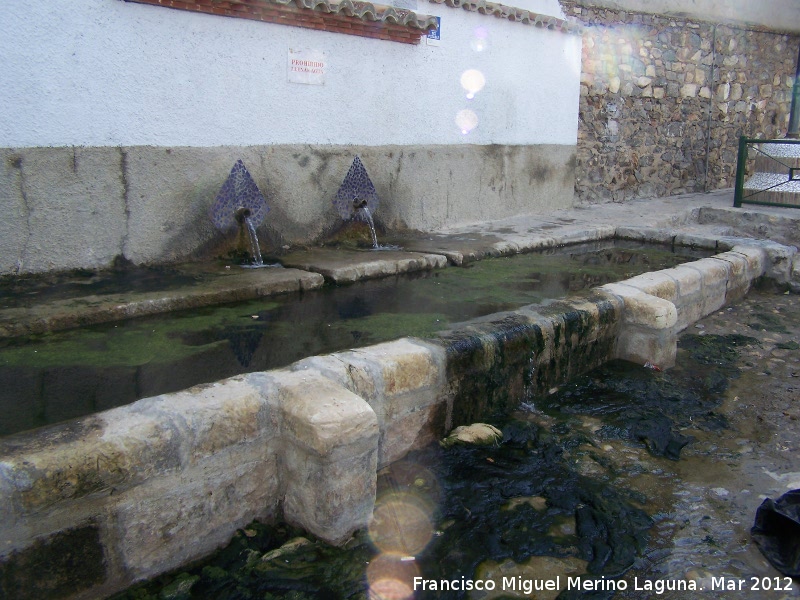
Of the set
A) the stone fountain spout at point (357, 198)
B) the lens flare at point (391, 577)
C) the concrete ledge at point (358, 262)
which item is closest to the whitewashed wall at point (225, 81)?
the stone fountain spout at point (357, 198)

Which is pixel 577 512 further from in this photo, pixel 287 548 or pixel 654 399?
pixel 654 399

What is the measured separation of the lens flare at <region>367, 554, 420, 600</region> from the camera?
2.34 metres

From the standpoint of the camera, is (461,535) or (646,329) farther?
(646,329)

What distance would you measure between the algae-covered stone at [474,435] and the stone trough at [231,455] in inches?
2.6

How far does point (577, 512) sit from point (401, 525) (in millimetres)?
769

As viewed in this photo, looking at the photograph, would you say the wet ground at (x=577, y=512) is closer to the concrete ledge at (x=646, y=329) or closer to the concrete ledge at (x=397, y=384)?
the concrete ledge at (x=397, y=384)

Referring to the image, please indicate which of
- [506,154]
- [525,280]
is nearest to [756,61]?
[506,154]

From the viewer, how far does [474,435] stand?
11.0 ft

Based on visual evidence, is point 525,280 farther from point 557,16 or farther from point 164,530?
point 557,16

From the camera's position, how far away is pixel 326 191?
5762 mm

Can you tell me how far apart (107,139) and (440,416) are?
9.64 feet

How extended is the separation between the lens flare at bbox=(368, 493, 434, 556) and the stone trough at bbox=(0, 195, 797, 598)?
107 mm

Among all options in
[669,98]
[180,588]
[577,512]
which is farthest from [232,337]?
[669,98]

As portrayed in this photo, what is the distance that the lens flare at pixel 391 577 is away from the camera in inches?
92.0
